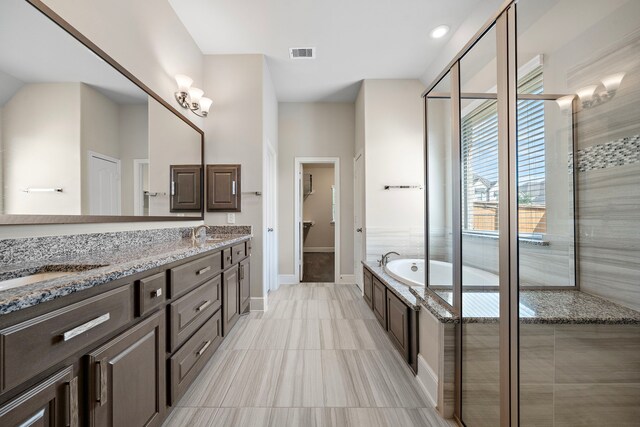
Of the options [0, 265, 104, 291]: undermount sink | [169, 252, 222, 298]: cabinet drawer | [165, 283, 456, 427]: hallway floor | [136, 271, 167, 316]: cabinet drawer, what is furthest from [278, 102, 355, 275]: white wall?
[0, 265, 104, 291]: undermount sink

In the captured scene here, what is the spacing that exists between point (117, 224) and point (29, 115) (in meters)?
0.76

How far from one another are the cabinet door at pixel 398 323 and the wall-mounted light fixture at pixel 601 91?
1446 millimetres

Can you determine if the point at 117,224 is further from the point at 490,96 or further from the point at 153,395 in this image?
the point at 490,96

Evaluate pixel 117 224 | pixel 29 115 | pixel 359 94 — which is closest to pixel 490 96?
pixel 29 115

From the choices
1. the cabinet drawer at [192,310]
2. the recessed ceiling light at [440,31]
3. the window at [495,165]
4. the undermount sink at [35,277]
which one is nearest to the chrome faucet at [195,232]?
the cabinet drawer at [192,310]

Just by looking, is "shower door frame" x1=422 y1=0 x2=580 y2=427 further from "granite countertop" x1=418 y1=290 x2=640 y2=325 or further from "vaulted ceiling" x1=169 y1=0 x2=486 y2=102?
"vaulted ceiling" x1=169 y1=0 x2=486 y2=102

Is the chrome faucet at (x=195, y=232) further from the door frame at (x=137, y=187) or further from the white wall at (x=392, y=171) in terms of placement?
the white wall at (x=392, y=171)

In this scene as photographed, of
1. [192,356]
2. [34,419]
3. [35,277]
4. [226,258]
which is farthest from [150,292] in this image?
[226,258]

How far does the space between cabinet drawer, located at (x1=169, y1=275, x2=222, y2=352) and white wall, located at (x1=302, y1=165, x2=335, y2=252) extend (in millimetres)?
5692

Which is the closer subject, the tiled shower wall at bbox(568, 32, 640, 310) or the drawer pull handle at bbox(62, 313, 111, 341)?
the drawer pull handle at bbox(62, 313, 111, 341)

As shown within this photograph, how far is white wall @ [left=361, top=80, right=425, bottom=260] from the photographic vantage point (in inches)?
138

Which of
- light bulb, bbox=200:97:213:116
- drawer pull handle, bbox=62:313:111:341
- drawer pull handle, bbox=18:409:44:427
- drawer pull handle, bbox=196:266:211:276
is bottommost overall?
drawer pull handle, bbox=18:409:44:427

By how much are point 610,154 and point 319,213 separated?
683 centimetres

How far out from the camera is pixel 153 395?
3.92ft
